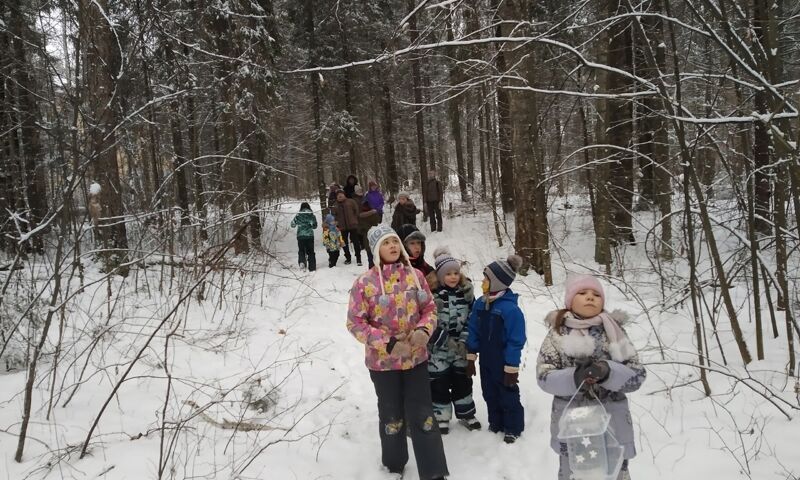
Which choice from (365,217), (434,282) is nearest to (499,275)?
(434,282)

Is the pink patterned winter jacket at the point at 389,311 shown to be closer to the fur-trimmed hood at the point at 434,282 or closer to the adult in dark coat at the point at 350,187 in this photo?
the fur-trimmed hood at the point at 434,282

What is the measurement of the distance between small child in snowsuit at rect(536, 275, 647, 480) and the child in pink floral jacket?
36.1 inches

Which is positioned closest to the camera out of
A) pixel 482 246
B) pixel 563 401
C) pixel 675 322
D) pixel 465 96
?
pixel 563 401

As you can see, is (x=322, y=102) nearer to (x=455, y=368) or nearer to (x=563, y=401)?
A: (x=455, y=368)

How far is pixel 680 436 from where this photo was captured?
135 inches

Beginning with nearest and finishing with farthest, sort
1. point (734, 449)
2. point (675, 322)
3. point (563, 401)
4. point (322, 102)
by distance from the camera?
point (563, 401), point (734, 449), point (675, 322), point (322, 102)

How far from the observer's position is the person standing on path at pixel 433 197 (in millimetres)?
13711

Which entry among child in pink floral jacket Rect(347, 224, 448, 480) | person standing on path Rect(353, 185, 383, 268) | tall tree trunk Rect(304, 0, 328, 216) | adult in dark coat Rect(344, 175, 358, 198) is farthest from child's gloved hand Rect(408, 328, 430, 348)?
tall tree trunk Rect(304, 0, 328, 216)

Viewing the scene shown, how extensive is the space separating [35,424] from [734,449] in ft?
16.1

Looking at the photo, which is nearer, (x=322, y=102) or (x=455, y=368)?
(x=455, y=368)

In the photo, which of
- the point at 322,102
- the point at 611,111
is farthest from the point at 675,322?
the point at 322,102

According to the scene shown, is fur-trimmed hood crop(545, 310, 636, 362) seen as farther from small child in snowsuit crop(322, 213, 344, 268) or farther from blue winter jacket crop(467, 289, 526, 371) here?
small child in snowsuit crop(322, 213, 344, 268)

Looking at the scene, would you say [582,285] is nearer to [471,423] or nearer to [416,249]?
[416,249]

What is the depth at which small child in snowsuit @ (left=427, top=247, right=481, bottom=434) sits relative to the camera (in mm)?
3914
